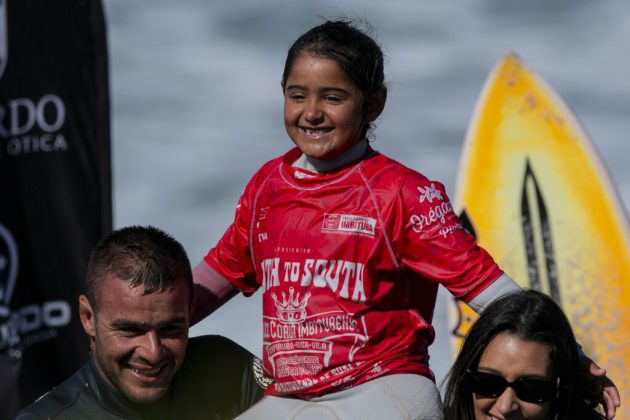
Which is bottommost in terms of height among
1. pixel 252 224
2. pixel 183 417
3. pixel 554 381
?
pixel 183 417

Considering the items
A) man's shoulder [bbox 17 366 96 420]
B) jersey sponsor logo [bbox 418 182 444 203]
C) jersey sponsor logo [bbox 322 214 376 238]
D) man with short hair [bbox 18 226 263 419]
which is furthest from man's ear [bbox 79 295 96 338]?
jersey sponsor logo [bbox 418 182 444 203]

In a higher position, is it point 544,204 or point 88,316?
point 88,316

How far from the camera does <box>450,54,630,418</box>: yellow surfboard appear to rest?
6730 mm

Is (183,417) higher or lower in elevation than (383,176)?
lower

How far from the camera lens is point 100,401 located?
11.4 feet

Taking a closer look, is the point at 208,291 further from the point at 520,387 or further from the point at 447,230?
the point at 520,387

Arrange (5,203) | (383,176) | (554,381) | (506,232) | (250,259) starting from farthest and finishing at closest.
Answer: (506,232) → (5,203) → (250,259) → (383,176) → (554,381)

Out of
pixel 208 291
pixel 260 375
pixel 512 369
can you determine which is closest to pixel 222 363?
pixel 260 375

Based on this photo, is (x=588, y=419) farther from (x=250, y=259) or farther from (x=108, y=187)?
(x=108, y=187)

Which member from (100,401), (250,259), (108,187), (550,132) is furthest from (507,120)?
(100,401)

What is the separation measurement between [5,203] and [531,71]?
3139 mm

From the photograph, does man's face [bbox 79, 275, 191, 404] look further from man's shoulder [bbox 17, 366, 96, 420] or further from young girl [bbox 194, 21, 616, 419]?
young girl [bbox 194, 21, 616, 419]

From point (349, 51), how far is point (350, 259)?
1.92 feet

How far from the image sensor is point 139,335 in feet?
11.1
